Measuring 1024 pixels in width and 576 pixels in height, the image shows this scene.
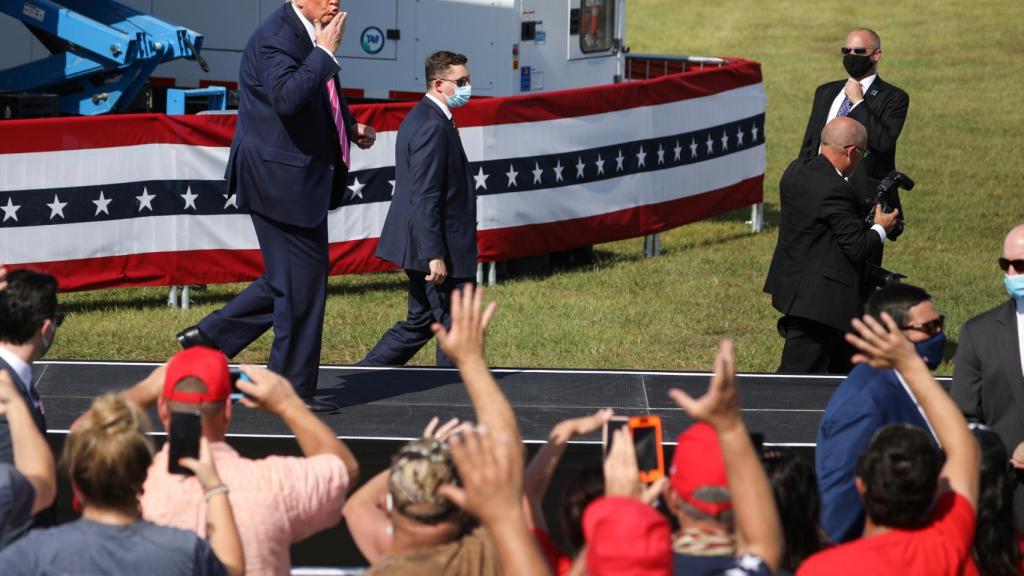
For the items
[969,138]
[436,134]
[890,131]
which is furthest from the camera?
[969,138]

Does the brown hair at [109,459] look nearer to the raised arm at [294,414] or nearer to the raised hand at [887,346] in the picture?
the raised arm at [294,414]

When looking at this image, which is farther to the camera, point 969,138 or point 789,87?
point 789,87

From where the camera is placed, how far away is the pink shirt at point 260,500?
13.6 ft

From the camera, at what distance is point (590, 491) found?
3914 millimetres

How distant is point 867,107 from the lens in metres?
9.88

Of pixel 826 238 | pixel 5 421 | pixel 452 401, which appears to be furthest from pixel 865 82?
pixel 5 421

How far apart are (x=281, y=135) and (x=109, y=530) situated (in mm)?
4088

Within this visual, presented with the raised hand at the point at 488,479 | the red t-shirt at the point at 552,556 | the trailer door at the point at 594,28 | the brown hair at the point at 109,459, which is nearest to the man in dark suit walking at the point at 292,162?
the brown hair at the point at 109,459

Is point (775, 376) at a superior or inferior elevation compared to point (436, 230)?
inferior

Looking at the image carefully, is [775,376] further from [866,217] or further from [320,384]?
[320,384]

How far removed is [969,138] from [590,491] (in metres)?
21.2

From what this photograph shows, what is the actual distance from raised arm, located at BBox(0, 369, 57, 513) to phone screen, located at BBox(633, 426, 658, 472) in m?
1.68

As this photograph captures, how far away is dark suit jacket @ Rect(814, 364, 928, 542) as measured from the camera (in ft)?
16.7

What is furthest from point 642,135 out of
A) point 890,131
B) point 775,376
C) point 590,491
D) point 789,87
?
point 789,87
